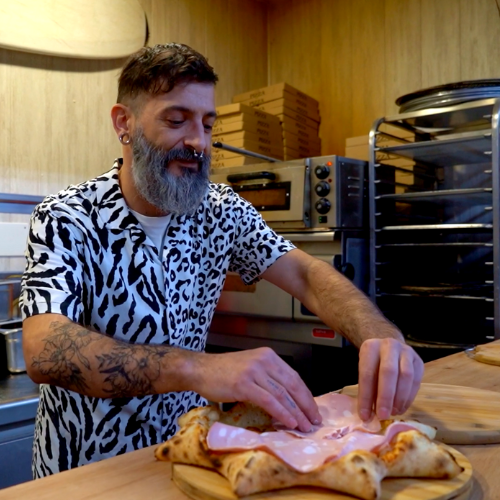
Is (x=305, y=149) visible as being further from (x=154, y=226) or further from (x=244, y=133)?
(x=154, y=226)

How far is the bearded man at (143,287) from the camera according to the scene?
95 centimetres

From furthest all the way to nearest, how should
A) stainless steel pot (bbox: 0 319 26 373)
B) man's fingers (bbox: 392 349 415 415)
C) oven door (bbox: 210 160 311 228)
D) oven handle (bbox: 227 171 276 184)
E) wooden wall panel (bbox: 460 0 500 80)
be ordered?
wooden wall panel (bbox: 460 0 500 80) → oven handle (bbox: 227 171 276 184) → oven door (bbox: 210 160 311 228) → stainless steel pot (bbox: 0 319 26 373) → man's fingers (bbox: 392 349 415 415)

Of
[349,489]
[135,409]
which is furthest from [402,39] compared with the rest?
[349,489]

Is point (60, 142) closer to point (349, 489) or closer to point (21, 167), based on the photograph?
point (21, 167)

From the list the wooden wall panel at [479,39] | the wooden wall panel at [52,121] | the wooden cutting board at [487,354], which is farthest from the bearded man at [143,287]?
the wooden wall panel at [479,39]

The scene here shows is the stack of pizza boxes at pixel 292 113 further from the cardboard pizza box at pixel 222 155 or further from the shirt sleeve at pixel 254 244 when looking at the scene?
the shirt sleeve at pixel 254 244

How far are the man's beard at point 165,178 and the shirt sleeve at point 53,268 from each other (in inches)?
7.6

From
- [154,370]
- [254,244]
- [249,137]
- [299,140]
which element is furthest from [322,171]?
[154,370]

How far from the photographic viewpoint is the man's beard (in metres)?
1.28

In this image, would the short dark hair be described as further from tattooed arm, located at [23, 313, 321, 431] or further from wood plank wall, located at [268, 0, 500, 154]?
wood plank wall, located at [268, 0, 500, 154]

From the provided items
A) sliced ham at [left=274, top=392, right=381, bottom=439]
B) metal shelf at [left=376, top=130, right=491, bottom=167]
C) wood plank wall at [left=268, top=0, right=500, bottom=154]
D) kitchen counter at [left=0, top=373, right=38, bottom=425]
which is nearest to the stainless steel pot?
kitchen counter at [left=0, top=373, right=38, bottom=425]

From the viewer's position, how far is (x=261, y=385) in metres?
0.81

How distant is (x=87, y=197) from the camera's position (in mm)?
1273

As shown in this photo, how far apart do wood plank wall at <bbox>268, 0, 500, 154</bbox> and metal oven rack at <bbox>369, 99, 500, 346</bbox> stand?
0.38 m
